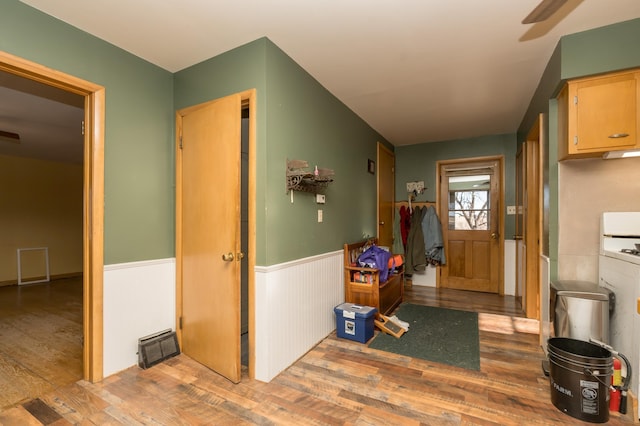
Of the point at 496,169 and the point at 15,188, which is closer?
the point at 496,169

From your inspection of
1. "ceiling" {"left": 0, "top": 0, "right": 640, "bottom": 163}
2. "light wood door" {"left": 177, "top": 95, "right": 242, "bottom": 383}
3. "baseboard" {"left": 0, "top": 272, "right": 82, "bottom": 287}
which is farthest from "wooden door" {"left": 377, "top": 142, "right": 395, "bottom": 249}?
"baseboard" {"left": 0, "top": 272, "right": 82, "bottom": 287}

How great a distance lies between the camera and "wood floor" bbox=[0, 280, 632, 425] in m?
1.79

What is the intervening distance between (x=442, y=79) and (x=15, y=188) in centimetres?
765

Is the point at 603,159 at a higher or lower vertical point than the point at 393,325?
higher

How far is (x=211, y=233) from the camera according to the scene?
2404 mm

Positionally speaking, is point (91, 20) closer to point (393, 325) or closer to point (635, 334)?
point (393, 325)

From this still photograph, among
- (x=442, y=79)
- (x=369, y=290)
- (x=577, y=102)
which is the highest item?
(x=442, y=79)

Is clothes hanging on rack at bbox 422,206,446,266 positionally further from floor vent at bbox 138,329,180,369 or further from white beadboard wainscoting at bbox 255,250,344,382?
floor vent at bbox 138,329,180,369

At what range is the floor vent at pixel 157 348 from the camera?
7.86 feet

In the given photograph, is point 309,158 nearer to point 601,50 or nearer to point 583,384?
point 601,50

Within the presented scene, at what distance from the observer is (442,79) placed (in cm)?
291

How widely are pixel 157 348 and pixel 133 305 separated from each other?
1.35ft

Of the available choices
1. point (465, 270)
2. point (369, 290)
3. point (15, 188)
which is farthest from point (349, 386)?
point (15, 188)

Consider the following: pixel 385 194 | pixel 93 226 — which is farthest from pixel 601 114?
pixel 93 226
